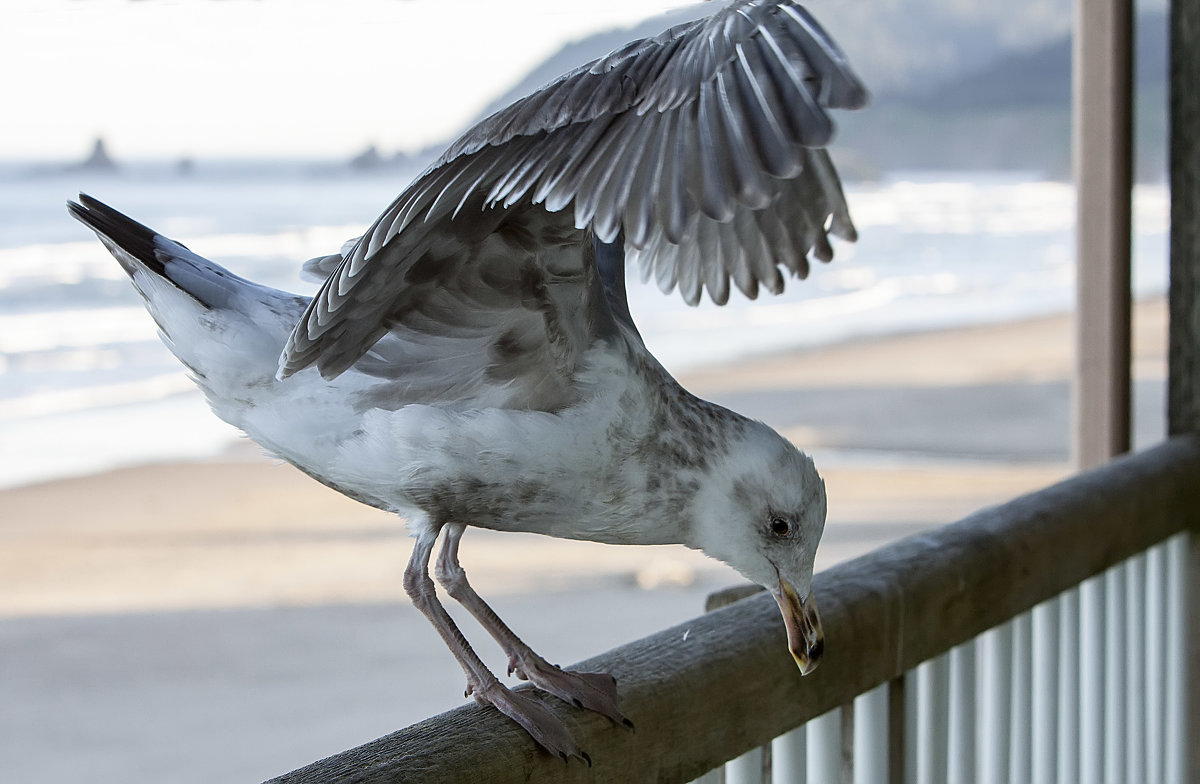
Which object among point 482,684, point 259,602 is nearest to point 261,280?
point 259,602

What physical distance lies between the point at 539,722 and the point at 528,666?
0.11 m

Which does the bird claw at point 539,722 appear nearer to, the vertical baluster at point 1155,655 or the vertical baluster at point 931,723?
the vertical baluster at point 931,723

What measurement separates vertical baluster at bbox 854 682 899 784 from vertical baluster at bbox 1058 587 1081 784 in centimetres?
36

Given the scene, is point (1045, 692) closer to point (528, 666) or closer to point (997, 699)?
point (997, 699)

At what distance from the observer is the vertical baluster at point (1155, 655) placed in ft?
5.63

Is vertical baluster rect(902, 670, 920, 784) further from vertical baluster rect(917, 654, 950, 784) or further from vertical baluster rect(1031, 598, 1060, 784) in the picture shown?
vertical baluster rect(1031, 598, 1060, 784)

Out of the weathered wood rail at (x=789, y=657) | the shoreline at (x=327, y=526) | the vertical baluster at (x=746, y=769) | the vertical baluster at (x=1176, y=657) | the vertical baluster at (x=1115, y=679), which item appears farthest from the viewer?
the shoreline at (x=327, y=526)

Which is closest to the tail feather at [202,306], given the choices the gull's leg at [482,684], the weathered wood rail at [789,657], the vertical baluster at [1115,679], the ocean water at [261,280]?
the gull's leg at [482,684]

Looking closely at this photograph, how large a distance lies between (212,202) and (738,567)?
373 inches

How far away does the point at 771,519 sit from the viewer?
3.11ft

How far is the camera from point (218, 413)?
95 cm

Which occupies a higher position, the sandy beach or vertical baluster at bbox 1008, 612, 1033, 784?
vertical baluster at bbox 1008, 612, 1033, 784

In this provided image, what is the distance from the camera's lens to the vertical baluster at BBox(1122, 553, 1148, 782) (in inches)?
65.3

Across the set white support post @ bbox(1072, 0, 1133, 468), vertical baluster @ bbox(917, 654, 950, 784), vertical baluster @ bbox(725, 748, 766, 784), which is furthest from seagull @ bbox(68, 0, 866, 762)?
white support post @ bbox(1072, 0, 1133, 468)
